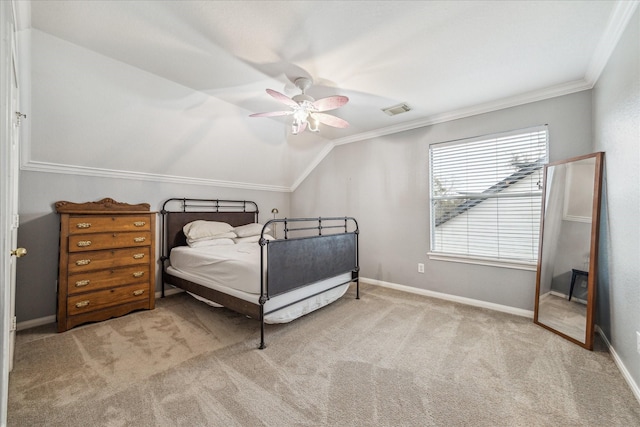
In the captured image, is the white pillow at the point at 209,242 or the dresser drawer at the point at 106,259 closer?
the dresser drawer at the point at 106,259

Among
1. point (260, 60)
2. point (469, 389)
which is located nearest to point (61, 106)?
point (260, 60)

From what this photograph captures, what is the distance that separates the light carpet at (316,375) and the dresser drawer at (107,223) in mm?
957

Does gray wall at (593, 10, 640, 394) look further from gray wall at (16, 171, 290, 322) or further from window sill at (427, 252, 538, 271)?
gray wall at (16, 171, 290, 322)

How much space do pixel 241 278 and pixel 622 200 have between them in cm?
298

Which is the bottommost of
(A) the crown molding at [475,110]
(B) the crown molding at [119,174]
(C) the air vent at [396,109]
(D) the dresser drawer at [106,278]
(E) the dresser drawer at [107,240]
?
(D) the dresser drawer at [106,278]

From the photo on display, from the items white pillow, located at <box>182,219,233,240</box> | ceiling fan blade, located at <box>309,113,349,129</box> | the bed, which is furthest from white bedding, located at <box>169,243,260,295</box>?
ceiling fan blade, located at <box>309,113,349,129</box>

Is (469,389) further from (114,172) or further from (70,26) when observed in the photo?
(114,172)

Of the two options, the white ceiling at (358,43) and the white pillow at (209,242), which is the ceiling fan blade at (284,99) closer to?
the white ceiling at (358,43)

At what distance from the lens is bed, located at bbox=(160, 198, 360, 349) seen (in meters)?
2.34

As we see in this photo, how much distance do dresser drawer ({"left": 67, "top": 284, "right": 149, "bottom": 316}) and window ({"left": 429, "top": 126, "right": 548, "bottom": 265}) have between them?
355cm

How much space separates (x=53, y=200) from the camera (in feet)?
9.25

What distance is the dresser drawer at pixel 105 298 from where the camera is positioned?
256 centimetres

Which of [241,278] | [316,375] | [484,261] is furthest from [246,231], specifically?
[484,261]

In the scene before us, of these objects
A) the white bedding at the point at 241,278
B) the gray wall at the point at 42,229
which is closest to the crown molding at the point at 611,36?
the white bedding at the point at 241,278
